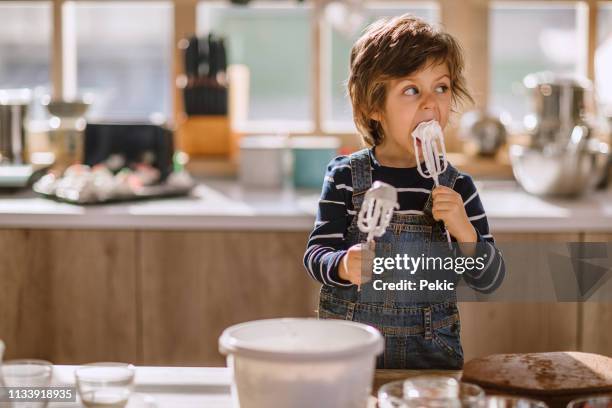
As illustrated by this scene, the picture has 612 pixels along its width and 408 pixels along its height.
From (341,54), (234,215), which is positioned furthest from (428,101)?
(341,54)

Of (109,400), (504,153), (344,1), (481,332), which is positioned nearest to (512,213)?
(481,332)

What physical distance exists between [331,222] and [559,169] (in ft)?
4.21

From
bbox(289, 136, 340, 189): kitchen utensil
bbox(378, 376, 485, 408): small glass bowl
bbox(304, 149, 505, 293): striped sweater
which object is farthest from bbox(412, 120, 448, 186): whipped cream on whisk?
bbox(289, 136, 340, 189): kitchen utensil

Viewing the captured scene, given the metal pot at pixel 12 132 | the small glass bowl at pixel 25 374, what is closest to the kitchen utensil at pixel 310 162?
the metal pot at pixel 12 132

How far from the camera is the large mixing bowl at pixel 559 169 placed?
2453 millimetres

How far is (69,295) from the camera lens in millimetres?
2348

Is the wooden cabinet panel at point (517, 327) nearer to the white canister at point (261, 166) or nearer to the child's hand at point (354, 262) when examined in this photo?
the white canister at point (261, 166)

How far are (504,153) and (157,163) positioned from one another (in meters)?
1.14

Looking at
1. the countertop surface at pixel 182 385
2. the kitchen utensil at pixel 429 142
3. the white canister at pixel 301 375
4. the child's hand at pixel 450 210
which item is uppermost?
the kitchen utensil at pixel 429 142

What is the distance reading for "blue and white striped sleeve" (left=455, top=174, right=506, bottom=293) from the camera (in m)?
1.28

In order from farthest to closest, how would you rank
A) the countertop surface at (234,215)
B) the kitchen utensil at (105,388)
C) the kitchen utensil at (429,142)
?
the countertop surface at (234,215), the kitchen utensil at (429,142), the kitchen utensil at (105,388)

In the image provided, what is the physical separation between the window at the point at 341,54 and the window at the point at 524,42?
251mm

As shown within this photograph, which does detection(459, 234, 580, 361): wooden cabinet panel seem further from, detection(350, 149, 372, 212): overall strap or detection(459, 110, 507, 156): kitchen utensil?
detection(350, 149, 372, 212): overall strap

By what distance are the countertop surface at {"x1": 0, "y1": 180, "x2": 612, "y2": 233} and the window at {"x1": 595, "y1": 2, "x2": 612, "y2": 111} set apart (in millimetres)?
678
